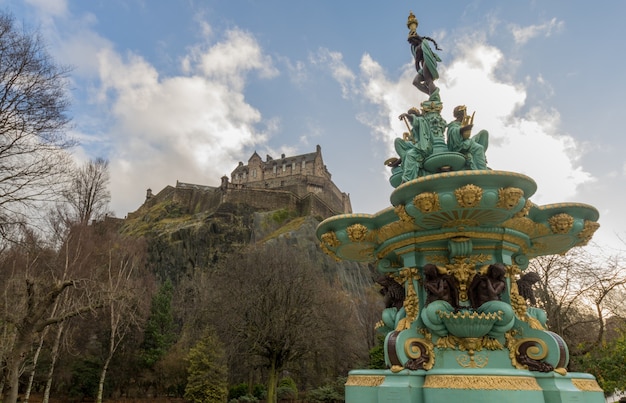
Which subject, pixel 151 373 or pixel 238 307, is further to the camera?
pixel 151 373

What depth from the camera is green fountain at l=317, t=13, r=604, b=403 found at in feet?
15.1

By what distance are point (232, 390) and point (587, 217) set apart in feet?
80.8

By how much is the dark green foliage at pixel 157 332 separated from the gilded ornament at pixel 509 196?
1233 inches

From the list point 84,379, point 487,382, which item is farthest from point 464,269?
point 84,379

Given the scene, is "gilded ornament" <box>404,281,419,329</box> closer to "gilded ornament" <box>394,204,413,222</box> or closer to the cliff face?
"gilded ornament" <box>394,204,413,222</box>

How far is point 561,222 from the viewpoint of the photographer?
5.48 meters

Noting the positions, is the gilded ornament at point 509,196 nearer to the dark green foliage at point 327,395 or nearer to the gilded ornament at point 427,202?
the gilded ornament at point 427,202

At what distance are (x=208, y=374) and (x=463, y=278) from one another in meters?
20.8

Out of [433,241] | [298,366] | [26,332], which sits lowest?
[298,366]

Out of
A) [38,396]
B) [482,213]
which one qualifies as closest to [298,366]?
[38,396]

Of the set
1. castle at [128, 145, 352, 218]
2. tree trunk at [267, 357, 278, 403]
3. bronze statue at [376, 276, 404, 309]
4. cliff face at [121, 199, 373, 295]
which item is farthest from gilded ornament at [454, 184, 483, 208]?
castle at [128, 145, 352, 218]

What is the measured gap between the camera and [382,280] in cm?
646

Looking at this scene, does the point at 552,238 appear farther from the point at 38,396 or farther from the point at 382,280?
the point at 38,396

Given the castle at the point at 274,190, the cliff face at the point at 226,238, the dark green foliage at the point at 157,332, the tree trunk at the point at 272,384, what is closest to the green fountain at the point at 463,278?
the tree trunk at the point at 272,384
